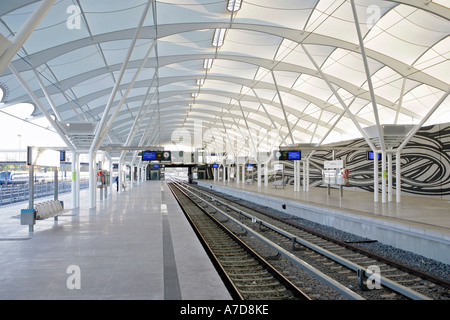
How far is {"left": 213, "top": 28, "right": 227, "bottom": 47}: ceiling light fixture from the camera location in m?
20.5

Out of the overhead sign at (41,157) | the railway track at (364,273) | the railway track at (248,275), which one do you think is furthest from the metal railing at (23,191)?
the railway track at (364,273)

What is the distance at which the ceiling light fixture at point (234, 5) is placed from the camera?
16.3 m

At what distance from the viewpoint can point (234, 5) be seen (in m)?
16.4

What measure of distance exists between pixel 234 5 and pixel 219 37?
4.88 meters

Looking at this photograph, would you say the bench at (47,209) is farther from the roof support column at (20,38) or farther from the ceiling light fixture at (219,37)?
the ceiling light fixture at (219,37)

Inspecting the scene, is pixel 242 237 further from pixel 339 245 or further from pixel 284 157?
pixel 284 157

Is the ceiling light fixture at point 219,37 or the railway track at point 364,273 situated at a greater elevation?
the ceiling light fixture at point 219,37

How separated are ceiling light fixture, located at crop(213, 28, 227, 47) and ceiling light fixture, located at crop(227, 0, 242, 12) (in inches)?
135

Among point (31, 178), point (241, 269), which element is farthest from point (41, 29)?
point (241, 269)

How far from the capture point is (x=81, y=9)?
14531 mm

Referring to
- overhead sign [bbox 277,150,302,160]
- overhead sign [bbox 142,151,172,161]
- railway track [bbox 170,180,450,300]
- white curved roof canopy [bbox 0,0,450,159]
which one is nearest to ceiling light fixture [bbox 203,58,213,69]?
white curved roof canopy [bbox 0,0,450,159]

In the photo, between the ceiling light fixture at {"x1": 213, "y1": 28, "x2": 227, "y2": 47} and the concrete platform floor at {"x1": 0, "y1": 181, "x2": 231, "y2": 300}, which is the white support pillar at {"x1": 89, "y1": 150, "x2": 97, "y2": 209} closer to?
the concrete platform floor at {"x1": 0, "y1": 181, "x2": 231, "y2": 300}

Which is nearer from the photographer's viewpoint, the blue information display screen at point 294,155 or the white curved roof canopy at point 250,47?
the white curved roof canopy at point 250,47

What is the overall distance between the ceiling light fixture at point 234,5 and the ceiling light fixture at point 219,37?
3.44 meters
